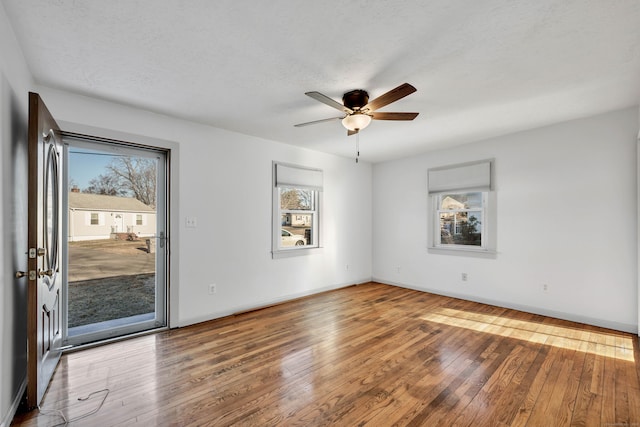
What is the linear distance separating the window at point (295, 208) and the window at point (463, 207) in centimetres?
200

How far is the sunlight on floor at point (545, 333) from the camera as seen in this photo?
2.79 meters

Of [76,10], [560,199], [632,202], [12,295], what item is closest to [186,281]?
[12,295]

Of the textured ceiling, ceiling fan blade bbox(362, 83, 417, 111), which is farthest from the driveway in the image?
ceiling fan blade bbox(362, 83, 417, 111)

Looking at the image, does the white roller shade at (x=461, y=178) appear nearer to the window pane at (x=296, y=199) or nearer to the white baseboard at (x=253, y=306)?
the window pane at (x=296, y=199)

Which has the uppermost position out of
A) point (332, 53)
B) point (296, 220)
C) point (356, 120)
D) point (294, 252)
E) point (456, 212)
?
point (332, 53)

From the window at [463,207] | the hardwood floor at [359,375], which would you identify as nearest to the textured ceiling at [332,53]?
the window at [463,207]

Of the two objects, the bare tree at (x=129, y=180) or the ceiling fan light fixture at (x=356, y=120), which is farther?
the bare tree at (x=129, y=180)

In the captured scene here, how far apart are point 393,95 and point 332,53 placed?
562mm

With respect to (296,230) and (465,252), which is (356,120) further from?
(465,252)

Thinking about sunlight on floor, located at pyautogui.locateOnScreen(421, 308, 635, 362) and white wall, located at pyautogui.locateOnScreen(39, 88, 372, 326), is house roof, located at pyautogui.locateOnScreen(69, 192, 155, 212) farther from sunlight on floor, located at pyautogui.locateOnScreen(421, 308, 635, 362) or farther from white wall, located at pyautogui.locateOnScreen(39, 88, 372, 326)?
sunlight on floor, located at pyautogui.locateOnScreen(421, 308, 635, 362)

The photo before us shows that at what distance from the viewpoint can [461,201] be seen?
4719mm

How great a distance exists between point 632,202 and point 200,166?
4.91 metres

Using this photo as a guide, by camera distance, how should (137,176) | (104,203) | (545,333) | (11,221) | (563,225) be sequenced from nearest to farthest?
(11,221), (104,203), (545,333), (137,176), (563,225)

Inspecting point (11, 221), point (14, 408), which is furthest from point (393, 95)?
point (14, 408)
